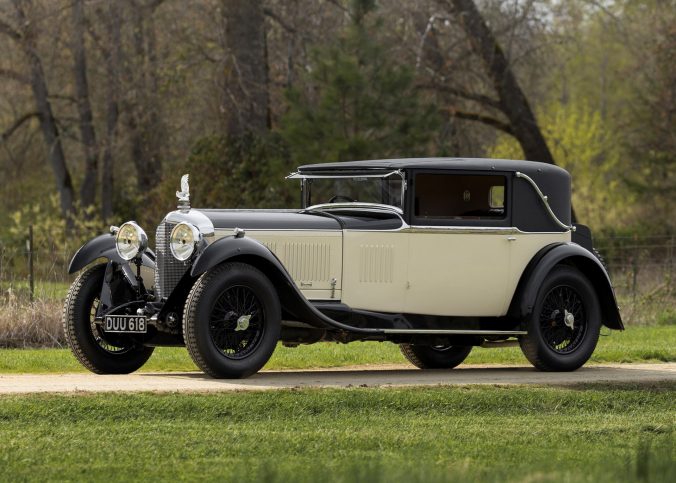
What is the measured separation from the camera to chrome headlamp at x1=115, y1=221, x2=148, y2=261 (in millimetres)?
11617

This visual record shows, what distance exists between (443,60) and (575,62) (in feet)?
93.7

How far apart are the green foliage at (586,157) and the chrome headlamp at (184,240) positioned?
24.3 meters

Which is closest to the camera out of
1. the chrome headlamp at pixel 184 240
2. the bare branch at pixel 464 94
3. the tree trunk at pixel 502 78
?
the chrome headlamp at pixel 184 240

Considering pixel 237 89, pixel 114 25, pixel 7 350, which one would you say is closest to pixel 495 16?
pixel 237 89

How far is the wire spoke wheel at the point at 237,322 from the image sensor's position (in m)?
10.8

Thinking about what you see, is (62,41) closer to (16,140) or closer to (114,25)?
(114,25)

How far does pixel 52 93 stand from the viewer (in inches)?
1574

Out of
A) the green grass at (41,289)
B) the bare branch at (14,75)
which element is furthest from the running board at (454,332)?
the bare branch at (14,75)

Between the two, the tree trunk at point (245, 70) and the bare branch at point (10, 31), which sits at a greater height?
the bare branch at point (10, 31)

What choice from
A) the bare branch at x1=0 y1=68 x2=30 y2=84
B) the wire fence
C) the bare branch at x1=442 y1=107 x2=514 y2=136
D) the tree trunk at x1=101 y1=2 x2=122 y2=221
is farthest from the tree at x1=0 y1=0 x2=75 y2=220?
the bare branch at x1=442 y1=107 x2=514 y2=136

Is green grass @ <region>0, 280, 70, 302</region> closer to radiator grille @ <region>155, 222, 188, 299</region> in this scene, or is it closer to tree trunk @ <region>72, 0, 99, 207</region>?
radiator grille @ <region>155, 222, 188, 299</region>

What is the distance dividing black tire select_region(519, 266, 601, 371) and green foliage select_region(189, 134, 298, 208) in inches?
608

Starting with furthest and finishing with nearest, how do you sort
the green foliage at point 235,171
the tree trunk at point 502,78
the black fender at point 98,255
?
the tree trunk at point 502,78
the green foliage at point 235,171
the black fender at point 98,255

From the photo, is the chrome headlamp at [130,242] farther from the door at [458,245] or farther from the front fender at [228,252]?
the door at [458,245]
